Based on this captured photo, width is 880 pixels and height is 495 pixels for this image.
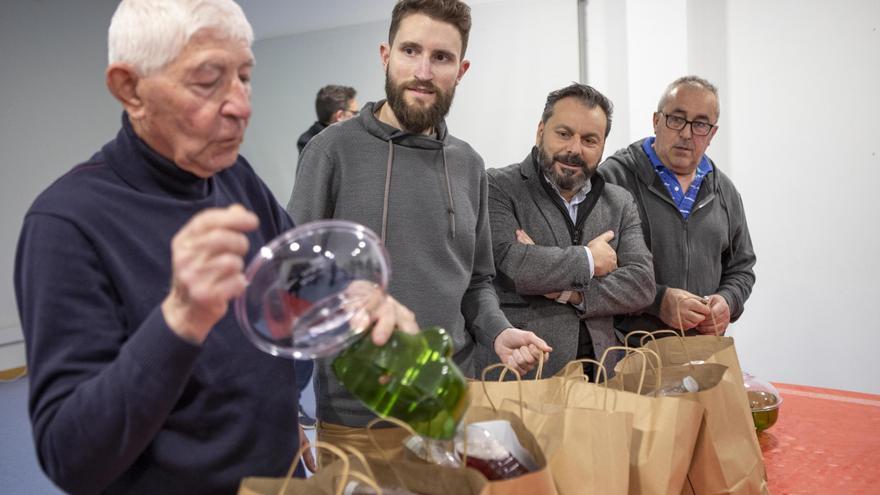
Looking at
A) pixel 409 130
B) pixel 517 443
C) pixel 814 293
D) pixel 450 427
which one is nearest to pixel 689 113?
pixel 409 130

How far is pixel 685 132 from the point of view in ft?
7.72

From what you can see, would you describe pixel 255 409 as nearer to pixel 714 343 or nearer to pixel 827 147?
pixel 714 343

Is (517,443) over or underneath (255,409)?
underneath

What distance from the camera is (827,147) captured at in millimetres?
3807

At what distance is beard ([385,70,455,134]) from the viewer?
159cm

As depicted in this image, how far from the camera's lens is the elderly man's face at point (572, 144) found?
6.76ft

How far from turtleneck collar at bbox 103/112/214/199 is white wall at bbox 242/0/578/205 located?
3.86m

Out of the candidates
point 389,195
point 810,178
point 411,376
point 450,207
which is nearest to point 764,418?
point 450,207

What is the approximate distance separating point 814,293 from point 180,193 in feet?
12.4

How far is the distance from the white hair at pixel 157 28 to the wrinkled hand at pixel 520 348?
2.95 ft

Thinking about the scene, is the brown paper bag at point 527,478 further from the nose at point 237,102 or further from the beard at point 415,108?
the beard at point 415,108

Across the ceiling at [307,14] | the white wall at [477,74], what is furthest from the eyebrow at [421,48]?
the ceiling at [307,14]

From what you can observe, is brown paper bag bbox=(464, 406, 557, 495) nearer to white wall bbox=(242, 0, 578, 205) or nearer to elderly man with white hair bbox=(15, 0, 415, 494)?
elderly man with white hair bbox=(15, 0, 415, 494)

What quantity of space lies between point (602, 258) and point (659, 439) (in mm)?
731
